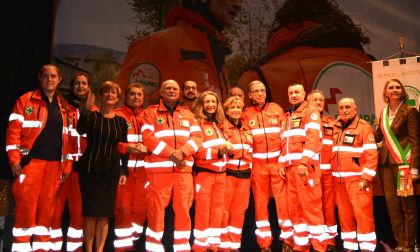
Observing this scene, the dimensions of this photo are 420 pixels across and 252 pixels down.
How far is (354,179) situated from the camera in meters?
4.39

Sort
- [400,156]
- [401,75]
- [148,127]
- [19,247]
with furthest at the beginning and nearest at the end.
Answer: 1. [401,75]
2. [400,156]
3. [148,127]
4. [19,247]

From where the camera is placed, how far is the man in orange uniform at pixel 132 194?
4.23 meters

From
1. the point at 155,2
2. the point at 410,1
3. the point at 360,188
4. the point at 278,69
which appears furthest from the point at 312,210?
the point at 410,1

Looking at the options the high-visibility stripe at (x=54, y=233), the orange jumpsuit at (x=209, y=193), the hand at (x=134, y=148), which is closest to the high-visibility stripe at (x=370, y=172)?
the orange jumpsuit at (x=209, y=193)

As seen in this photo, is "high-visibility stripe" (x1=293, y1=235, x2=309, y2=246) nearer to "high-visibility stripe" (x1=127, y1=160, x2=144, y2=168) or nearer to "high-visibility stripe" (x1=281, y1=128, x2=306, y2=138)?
"high-visibility stripe" (x1=281, y1=128, x2=306, y2=138)

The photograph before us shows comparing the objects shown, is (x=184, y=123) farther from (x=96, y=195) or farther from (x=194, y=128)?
(x=96, y=195)

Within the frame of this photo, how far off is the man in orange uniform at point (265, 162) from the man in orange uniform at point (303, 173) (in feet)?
0.37

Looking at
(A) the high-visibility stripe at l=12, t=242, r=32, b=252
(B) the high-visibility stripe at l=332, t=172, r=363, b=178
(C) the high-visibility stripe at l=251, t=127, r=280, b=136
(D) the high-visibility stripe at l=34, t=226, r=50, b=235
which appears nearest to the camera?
(A) the high-visibility stripe at l=12, t=242, r=32, b=252

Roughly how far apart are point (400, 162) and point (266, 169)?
176 cm

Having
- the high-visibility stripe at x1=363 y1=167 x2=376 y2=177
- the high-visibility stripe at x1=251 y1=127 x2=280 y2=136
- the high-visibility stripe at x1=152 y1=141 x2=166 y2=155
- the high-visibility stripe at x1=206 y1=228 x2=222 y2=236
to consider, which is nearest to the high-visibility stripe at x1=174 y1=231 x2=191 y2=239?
the high-visibility stripe at x1=206 y1=228 x2=222 y2=236

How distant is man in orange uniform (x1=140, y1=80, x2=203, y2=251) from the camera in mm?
3744

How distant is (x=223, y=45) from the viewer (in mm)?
6172

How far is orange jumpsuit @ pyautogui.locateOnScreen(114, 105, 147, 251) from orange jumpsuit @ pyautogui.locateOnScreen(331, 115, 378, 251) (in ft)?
8.24

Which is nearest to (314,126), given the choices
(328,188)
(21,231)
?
(328,188)
